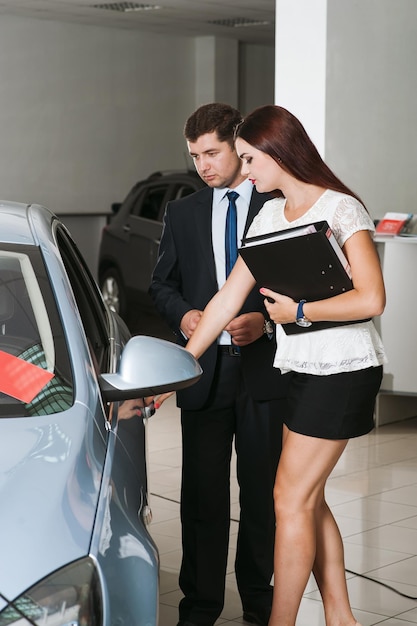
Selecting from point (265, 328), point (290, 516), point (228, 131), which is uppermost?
point (228, 131)

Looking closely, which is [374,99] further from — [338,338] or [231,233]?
[338,338]

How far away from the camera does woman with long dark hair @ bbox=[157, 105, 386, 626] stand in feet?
9.15

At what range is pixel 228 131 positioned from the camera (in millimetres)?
3213

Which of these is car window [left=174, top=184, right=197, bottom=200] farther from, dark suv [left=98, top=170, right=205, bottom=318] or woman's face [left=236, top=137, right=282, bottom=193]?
woman's face [left=236, top=137, right=282, bottom=193]

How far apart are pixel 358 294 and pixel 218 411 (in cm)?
81

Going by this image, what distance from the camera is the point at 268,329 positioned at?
3305 mm

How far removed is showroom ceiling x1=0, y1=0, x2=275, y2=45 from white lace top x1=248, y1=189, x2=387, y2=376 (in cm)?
946

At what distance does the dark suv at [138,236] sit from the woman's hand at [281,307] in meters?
7.81

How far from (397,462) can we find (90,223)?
27.0 ft

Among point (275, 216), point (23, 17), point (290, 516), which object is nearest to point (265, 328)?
point (275, 216)

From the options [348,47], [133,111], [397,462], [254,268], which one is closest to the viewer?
[254,268]

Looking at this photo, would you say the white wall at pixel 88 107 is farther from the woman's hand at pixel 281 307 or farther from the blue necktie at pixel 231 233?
the woman's hand at pixel 281 307

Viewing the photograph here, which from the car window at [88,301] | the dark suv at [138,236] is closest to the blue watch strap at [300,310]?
the car window at [88,301]

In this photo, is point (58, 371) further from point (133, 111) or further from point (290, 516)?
point (133, 111)
